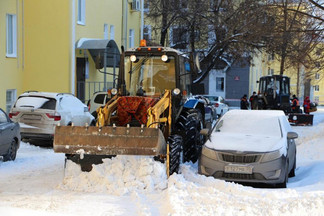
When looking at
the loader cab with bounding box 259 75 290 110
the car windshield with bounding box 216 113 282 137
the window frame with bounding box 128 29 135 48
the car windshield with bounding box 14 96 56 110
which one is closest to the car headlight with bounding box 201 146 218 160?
the car windshield with bounding box 216 113 282 137

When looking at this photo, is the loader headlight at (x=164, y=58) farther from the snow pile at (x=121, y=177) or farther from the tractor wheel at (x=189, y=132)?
the snow pile at (x=121, y=177)

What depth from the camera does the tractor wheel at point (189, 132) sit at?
11555 millimetres

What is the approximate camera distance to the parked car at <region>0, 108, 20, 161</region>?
40.3 feet

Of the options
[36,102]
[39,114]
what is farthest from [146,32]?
[39,114]

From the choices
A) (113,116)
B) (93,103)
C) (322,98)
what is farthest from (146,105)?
(322,98)

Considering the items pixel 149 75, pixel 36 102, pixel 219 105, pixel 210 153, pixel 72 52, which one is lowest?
pixel 219 105

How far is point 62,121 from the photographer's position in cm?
1599

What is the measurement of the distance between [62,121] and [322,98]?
69279 millimetres

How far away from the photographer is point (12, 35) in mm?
22906

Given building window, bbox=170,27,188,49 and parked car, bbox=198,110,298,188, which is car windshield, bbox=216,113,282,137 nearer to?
parked car, bbox=198,110,298,188

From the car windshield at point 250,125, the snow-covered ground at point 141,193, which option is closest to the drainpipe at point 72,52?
the snow-covered ground at point 141,193

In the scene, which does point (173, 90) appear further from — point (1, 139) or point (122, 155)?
point (1, 139)

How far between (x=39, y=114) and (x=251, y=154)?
787 cm

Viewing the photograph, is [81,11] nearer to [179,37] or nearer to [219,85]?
[179,37]
